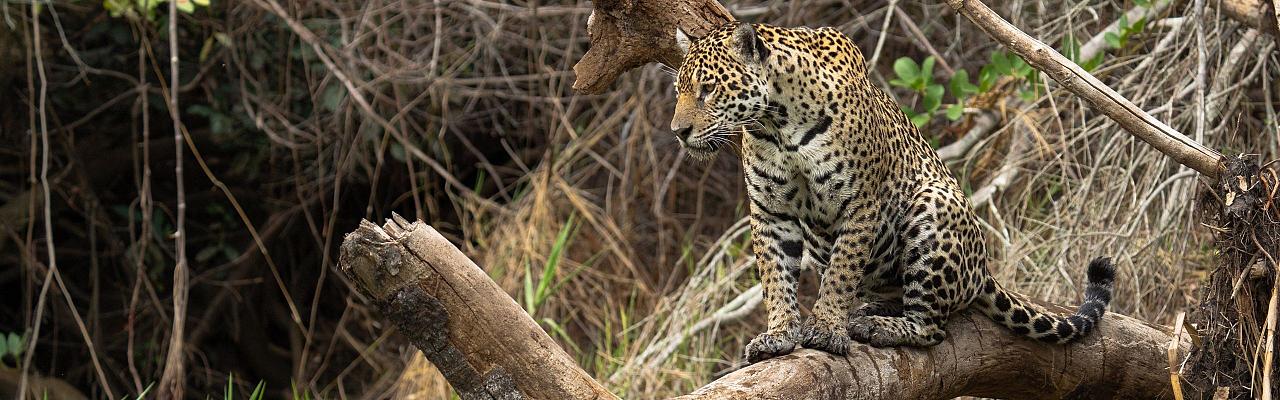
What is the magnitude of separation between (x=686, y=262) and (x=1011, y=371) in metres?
3.87

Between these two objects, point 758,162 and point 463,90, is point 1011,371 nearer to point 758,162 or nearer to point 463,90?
point 758,162

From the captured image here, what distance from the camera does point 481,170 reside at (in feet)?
27.5

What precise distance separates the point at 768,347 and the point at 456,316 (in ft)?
3.92

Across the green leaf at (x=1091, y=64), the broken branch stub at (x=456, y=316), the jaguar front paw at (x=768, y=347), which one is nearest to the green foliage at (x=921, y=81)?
the green leaf at (x=1091, y=64)

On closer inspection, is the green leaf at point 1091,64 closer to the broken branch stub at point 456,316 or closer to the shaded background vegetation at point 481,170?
the shaded background vegetation at point 481,170

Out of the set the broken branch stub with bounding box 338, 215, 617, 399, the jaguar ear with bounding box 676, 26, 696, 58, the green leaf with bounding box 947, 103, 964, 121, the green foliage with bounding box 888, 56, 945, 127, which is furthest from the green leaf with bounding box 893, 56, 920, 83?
the broken branch stub with bounding box 338, 215, 617, 399

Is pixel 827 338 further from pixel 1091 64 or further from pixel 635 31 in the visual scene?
pixel 1091 64

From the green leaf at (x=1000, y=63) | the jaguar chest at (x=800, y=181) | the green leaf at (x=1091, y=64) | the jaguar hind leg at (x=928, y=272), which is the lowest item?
the jaguar hind leg at (x=928, y=272)

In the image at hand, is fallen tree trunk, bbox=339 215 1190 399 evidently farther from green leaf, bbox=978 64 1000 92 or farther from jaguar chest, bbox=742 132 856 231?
green leaf, bbox=978 64 1000 92

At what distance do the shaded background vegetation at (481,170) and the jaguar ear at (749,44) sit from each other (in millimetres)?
2142

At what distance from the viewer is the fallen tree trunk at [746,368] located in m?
2.97

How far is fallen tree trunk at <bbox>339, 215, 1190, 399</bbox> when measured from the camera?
297 cm

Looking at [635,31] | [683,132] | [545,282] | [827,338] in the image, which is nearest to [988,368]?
[827,338]

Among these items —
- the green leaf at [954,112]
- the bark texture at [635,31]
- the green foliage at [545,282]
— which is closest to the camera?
the bark texture at [635,31]
